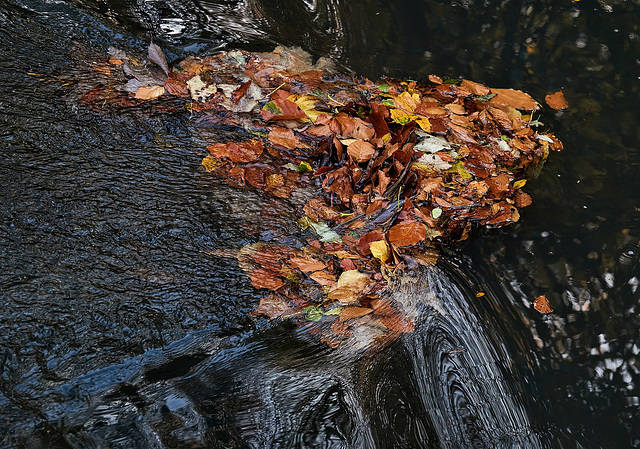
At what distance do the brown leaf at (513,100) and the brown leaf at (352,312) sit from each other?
1.66 meters

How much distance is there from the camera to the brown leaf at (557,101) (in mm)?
2875

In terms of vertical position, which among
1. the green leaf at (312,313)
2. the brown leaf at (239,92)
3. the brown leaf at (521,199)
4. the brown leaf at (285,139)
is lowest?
the green leaf at (312,313)

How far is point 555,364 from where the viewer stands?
1802 mm

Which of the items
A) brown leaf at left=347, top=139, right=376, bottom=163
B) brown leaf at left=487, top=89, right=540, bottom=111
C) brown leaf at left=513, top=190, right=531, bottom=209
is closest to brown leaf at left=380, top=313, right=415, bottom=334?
brown leaf at left=347, top=139, right=376, bottom=163

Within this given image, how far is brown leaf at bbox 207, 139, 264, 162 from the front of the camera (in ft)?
7.73

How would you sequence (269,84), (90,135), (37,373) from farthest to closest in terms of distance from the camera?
(269,84) → (90,135) → (37,373)

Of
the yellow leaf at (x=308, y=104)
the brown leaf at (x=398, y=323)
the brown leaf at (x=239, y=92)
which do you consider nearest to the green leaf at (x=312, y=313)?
the brown leaf at (x=398, y=323)

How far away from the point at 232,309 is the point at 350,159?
38.5 inches

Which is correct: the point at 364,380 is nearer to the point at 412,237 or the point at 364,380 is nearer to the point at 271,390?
the point at 271,390

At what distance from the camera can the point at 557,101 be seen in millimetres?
2898

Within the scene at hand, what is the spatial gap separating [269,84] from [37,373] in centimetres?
192

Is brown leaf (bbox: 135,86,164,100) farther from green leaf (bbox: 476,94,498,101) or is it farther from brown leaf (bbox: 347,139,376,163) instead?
green leaf (bbox: 476,94,498,101)

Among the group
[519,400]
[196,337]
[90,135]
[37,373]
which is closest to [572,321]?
[519,400]

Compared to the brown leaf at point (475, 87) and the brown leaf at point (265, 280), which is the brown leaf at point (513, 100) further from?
the brown leaf at point (265, 280)
